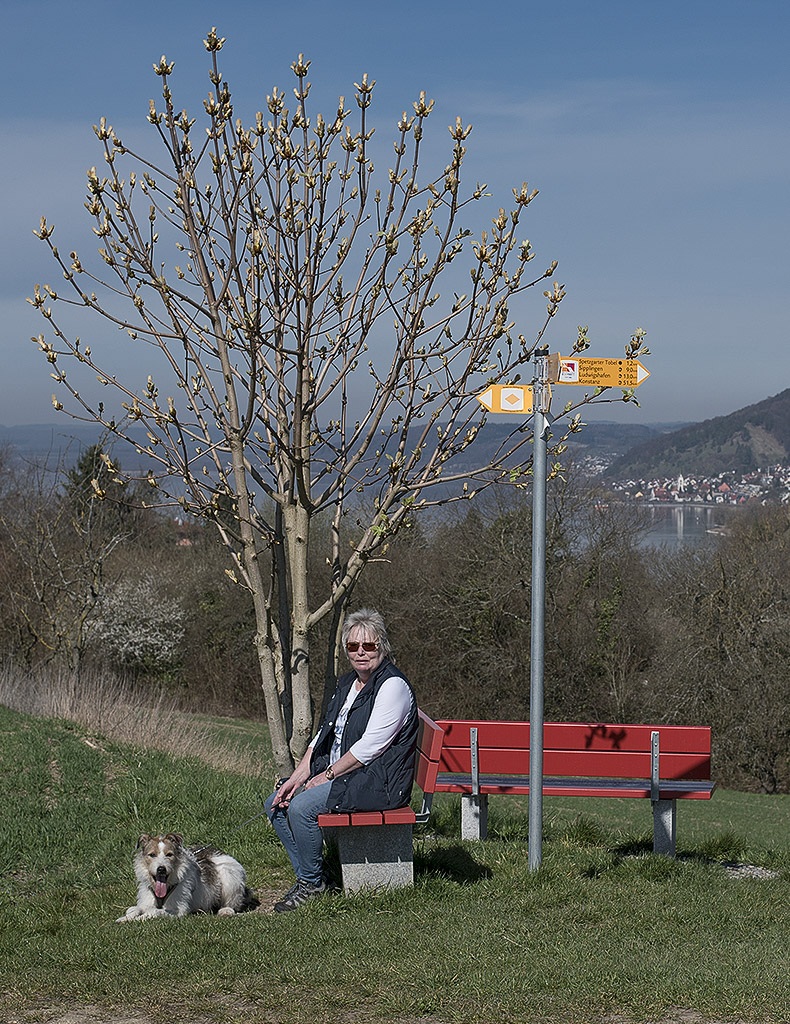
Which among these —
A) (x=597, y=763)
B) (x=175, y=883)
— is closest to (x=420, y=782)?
(x=597, y=763)

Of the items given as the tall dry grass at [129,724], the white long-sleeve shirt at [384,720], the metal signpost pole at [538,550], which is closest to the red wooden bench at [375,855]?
Result: the white long-sleeve shirt at [384,720]

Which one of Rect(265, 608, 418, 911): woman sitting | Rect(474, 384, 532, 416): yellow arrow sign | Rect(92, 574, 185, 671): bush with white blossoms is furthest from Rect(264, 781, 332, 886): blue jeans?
Rect(92, 574, 185, 671): bush with white blossoms

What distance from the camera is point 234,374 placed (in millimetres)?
7090

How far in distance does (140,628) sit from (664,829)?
33093mm

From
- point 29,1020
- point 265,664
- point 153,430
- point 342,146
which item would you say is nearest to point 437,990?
point 29,1020

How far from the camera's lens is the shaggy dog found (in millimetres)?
5672

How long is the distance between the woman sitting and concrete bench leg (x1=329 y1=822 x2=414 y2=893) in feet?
0.54

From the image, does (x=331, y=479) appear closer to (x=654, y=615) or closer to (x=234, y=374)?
(x=234, y=374)

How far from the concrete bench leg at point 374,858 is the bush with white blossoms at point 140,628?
3353 cm

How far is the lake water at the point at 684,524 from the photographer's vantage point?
134ft

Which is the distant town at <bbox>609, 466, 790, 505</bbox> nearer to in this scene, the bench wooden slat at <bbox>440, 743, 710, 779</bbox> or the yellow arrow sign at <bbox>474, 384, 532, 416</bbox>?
the bench wooden slat at <bbox>440, 743, 710, 779</bbox>

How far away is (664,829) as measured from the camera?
7.41m

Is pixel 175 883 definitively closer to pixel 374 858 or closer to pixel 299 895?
pixel 299 895

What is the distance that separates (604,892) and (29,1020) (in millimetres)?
3070
